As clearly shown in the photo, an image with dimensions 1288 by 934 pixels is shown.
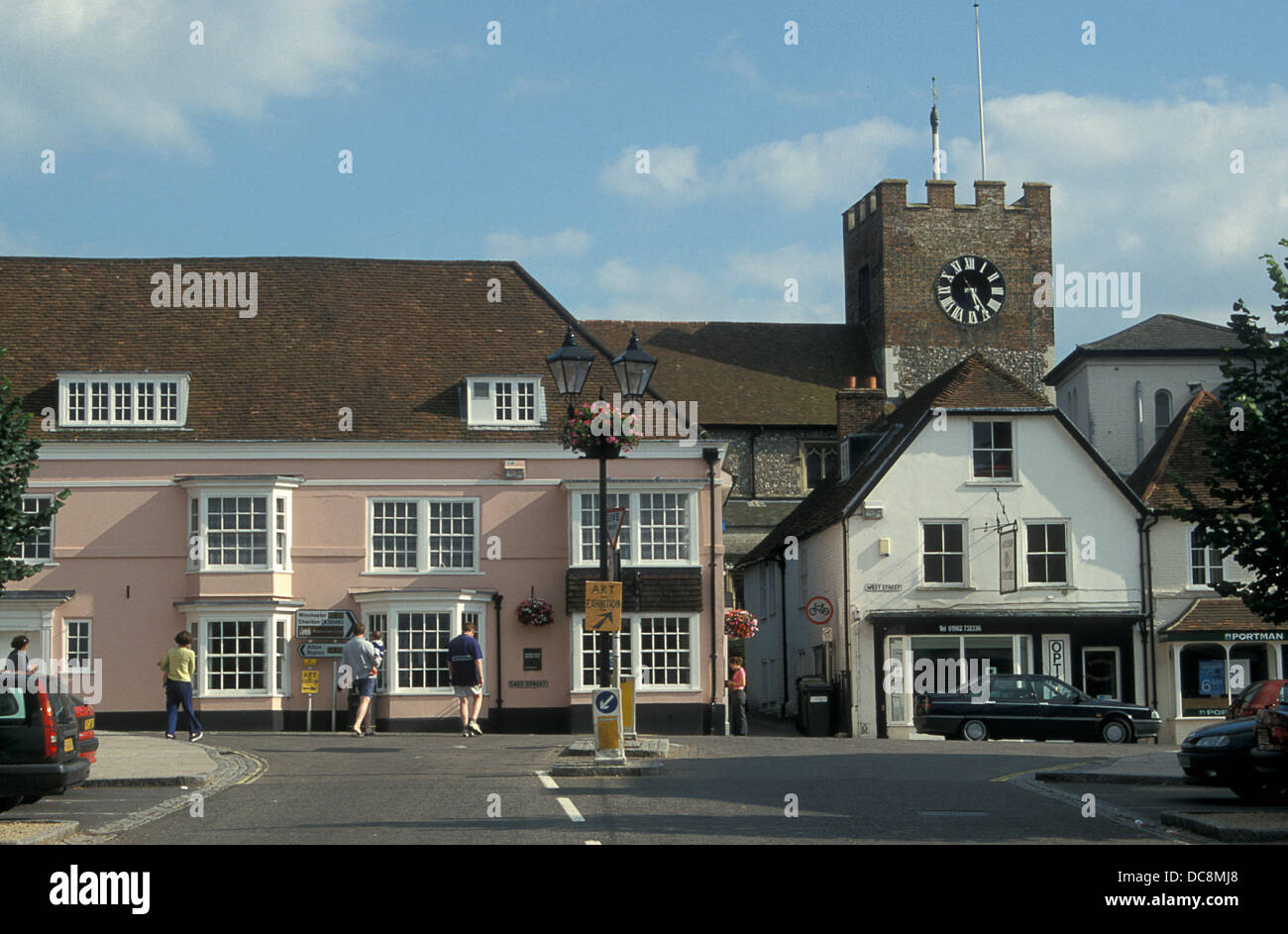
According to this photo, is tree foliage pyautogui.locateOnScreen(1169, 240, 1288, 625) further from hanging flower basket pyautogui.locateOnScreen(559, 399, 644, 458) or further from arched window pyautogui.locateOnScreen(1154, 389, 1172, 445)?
arched window pyautogui.locateOnScreen(1154, 389, 1172, 445)

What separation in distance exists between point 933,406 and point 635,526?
9147 millimetres

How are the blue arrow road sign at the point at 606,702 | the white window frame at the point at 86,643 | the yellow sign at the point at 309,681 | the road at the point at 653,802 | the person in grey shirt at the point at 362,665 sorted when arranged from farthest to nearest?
the white window frame at the point at 86,643 < the yellow sign at the point at 309,681 < the person in grey shirt at the point at 362,665 < the blue arrow road sign at the point at 606,702 < the road at the point at 653,802

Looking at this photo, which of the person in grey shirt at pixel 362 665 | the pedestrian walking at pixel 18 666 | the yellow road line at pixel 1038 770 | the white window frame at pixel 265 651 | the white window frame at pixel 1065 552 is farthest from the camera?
the white window frame at pixel 1065 552

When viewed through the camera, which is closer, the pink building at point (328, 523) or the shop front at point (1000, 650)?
the pink building at point (328, 523)

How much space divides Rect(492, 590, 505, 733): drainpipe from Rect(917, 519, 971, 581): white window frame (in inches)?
421

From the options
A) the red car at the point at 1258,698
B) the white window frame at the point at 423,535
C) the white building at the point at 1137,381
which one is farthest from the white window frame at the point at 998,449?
the red car at the point at 1258,698

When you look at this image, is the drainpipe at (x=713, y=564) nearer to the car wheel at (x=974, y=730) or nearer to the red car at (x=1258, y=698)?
the car wheel at (x=974, y=730)

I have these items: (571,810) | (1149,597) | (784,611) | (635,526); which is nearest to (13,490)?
(571,810)

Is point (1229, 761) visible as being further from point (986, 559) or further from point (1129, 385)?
point (1129, 385)

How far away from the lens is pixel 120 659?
1362 inches

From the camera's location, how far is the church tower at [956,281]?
2638 inches

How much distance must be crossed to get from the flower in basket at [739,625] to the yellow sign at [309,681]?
8.92 m
